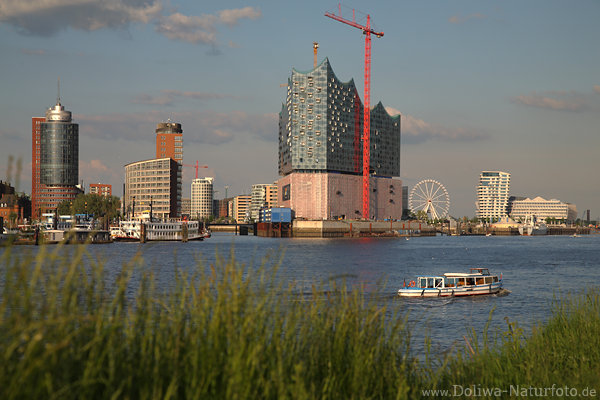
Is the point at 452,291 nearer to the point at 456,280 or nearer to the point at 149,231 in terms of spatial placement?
the point at 456,280

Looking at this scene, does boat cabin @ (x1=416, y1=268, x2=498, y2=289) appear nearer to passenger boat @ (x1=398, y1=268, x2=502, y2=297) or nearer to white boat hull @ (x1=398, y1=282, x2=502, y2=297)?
passenger boat @ (x1=398, y1=268, x2=502, y2=297)

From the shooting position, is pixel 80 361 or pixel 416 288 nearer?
pixel 80 361

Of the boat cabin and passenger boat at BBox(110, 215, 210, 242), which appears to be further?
passenger boat at BBox(110, 215, 210, 242)

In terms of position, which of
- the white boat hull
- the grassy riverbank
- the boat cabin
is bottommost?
the white boat hull

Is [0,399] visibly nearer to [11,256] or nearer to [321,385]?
[11,256]

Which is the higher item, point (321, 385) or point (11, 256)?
point (11, 256)

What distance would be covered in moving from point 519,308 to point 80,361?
136 ft

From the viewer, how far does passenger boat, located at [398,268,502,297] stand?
52125 mm

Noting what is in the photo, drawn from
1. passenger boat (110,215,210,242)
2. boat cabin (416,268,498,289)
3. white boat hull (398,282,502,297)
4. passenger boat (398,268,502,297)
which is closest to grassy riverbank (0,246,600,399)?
white boat hull (398,282,502,297)

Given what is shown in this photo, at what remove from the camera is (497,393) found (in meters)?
13.5

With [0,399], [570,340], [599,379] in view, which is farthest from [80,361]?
[570,340]

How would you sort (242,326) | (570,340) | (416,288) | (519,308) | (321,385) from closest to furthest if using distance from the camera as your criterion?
(242,326), (321,385), (570,340), (519,308), (416,288)

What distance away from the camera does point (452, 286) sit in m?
54.3

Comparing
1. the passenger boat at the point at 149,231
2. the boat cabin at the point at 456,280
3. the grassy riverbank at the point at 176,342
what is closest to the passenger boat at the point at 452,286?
the boat cabin at the point at 456,280
